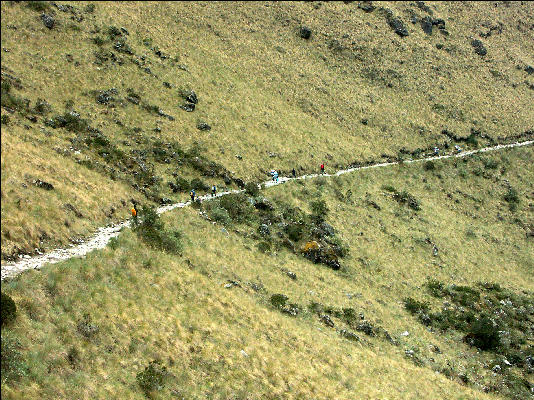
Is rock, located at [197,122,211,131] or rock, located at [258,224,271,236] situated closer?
rock, located at [258,224,271,236]

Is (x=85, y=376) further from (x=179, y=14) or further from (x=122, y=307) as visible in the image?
(x=179, y=14)

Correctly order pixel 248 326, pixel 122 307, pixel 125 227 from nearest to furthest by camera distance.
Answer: pixel 122 307 → pixel 248 326 → pixel 125 227

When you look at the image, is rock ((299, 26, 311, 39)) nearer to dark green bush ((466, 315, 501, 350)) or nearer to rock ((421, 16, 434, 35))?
rock ((421, 16, 434, 35))

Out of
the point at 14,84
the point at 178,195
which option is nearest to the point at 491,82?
the point at 178,195

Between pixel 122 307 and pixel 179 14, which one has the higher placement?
pixel 179 14

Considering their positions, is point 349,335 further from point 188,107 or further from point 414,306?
point 188,107

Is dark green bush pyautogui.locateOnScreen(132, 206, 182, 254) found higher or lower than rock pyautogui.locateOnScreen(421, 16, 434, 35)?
lower

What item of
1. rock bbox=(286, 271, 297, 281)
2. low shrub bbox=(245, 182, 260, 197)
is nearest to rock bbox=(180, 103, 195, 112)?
low shrub bbox=(245, 182, 260, 197)

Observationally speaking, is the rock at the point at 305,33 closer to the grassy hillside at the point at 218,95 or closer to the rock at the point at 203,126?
the grassy hillside at the point at 218,95
